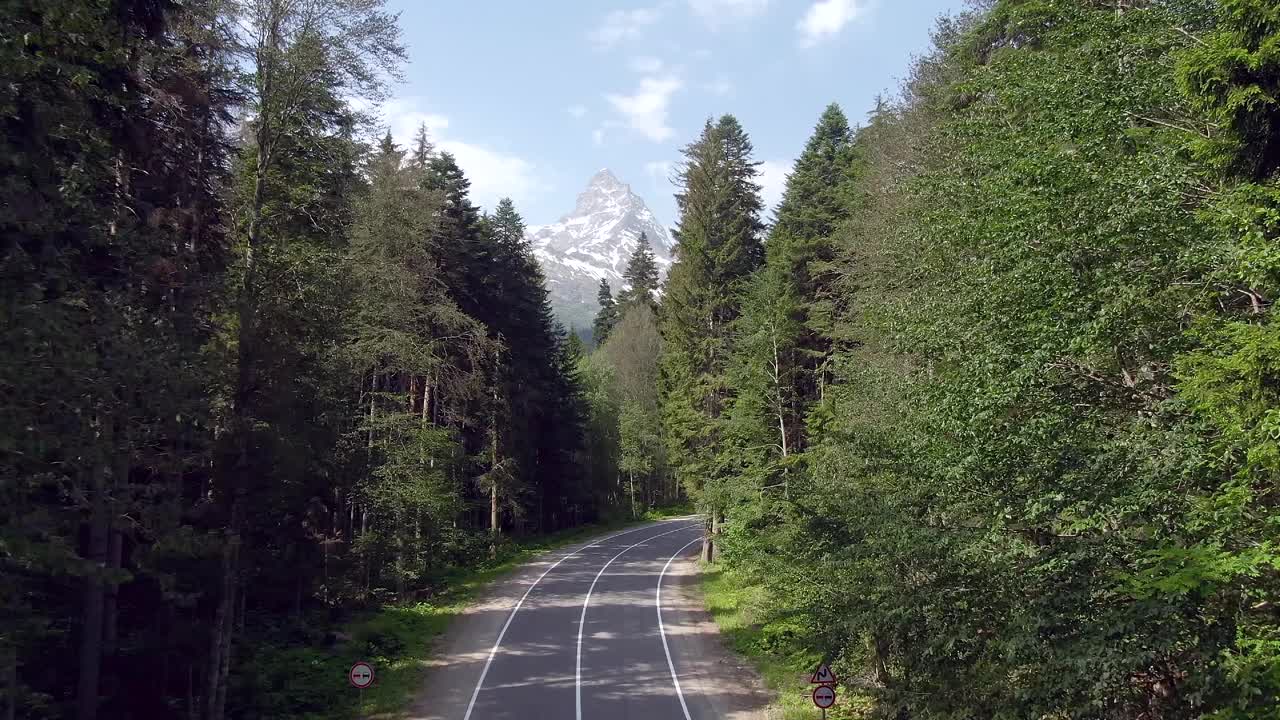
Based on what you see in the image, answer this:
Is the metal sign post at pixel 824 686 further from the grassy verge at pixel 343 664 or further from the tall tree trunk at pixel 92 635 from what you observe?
the tall tree trunk at pixel 92 635

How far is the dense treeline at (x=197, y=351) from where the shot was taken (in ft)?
23.7

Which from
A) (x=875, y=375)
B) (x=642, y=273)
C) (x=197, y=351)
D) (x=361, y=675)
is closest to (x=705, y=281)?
(x=875, y=375)

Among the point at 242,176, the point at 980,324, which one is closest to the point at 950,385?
the point at 980,324

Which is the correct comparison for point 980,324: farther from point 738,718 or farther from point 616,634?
point 616,634

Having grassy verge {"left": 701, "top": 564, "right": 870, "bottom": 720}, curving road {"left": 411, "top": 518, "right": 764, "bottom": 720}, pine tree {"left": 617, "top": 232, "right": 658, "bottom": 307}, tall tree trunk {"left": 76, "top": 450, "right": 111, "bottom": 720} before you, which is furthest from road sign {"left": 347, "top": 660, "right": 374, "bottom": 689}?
pine tree {"left": 617, "top": 232, "right": 658, "bottom": 307}

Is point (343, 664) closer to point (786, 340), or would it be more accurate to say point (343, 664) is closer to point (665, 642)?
point (665, 642)

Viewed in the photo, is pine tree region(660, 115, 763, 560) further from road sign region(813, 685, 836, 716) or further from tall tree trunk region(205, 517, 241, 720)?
tall tree trunk region(205, 517, 241, 720)

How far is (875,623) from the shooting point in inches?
482

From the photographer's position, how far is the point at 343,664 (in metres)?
19.5

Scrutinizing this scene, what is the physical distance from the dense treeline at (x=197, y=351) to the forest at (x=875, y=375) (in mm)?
84

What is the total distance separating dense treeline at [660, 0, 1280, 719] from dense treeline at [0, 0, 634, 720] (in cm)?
993

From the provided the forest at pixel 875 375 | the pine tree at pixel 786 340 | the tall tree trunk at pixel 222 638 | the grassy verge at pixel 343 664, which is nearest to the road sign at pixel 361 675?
the grassy verge at pixel 343 664

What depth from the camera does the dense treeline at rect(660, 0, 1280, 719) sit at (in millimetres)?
8125

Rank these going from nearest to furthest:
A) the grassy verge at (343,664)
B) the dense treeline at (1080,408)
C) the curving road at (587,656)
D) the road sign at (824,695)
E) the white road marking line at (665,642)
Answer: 1. the dense treeline at (1080,408)
2. the road sign at (824,695)
3. the grassy verge at (343,664)
4. the curving road at (587,656)
5. the white road marking line at (665,642)
